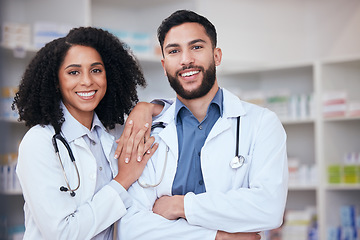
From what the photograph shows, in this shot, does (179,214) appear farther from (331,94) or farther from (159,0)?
(159,0)

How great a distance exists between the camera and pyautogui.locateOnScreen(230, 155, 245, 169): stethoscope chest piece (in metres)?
2.31

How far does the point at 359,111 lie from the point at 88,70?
3109 mm

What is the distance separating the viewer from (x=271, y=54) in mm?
5922

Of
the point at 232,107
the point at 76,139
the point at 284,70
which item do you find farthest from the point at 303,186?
the point at 76,139

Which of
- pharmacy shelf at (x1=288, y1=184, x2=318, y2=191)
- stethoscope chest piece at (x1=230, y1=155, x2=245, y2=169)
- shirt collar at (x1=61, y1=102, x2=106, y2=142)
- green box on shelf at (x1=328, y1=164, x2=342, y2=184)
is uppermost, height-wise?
shirt collar at (x1=61, y1=102, x2=106, y2=142)

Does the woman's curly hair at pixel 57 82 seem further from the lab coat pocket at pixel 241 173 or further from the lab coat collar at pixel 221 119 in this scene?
the lab coat pocket at pixel 241 173

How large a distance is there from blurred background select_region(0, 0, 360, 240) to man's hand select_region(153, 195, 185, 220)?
7.35 feet

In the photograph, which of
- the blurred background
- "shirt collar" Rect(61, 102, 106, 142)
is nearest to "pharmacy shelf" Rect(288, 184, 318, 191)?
the blurred background

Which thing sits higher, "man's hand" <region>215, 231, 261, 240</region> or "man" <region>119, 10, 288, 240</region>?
"man" <region>119, 10, 288, 240</region>

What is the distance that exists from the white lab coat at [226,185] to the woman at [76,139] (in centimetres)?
8

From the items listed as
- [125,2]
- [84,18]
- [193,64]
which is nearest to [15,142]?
[84,18]

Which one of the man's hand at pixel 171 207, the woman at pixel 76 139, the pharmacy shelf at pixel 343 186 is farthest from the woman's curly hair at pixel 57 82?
the pharmacy shelf at pixel 343 186

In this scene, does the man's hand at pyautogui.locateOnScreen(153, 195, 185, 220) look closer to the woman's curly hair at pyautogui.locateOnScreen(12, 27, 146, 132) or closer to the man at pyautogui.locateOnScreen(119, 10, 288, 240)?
the man at pyautogui.locateOnScreen(119, 10, 288, 240)

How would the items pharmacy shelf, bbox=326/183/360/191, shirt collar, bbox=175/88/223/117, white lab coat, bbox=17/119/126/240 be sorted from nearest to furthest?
white lab coat, bbox=17/119/126/240
shirt collar, bbox=175/88/223/117
pharmacy shelf, bbox=326/183/360/191
